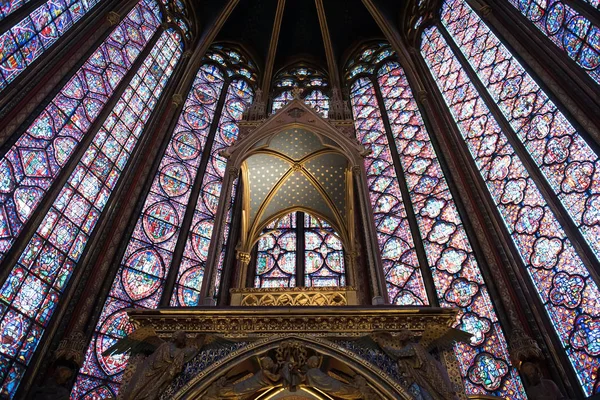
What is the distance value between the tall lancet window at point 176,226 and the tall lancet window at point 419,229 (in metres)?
3.38

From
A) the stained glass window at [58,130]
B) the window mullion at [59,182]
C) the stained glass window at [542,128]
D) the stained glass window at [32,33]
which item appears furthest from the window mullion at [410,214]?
the stained glass window at [32,33]

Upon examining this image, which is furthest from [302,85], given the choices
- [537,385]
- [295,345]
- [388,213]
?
[295,345]

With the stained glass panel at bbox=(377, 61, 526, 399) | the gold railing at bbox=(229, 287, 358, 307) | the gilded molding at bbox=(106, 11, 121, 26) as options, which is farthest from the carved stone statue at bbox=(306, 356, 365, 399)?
the gilded molding at bbox=(106, 11, 121, 26)

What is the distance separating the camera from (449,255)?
874 centimetres

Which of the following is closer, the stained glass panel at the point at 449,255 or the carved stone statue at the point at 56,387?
the carved stone statue at the point at 56,387

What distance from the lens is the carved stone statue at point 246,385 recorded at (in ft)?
13.5

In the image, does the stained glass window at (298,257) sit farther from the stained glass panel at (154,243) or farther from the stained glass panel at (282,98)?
the stained glass panel at (282,98)

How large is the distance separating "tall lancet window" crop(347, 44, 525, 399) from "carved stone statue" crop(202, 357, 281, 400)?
366 cm

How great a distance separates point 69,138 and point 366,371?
6.21 metres

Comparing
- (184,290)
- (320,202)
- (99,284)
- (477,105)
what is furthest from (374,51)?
(99,284)

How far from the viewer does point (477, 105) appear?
9.93 meters

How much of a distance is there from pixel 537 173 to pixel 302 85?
8.04 m

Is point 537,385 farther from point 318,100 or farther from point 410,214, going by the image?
point 318,100

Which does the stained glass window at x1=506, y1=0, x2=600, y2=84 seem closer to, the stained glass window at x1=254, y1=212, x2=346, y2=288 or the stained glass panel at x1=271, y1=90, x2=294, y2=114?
the stained glass window at x1=254, y1=212, x2=346, y2=288
